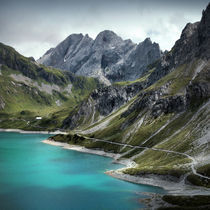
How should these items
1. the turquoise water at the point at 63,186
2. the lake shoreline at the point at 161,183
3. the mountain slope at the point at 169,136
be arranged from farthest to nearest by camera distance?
1. the mountain slope at the point at 169,136
2. the lake shoreline at the point at 161,183
3. the turquoise water at the point at 63,186

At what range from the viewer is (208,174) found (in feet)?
294

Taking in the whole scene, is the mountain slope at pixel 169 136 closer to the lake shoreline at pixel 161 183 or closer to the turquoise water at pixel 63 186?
the lake shoreline at pixel 161 183

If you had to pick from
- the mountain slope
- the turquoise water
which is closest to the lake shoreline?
A: the mountain slope

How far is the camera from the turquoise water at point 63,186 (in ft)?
267

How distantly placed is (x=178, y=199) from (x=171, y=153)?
4561cm

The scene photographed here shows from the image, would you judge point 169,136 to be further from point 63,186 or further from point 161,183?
point 63,186

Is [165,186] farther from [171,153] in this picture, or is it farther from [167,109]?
[167,109]

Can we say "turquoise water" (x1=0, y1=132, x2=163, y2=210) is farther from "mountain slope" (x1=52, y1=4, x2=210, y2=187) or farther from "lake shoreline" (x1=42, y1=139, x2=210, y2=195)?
"mountain slope" (x1=52, y1=4, x2=210, y2=187)

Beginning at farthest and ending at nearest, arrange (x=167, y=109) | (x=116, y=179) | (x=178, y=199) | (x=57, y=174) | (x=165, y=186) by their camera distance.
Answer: (x=167, y=109) < (x=57, y=174) < (x=116, y=179) < (x=165, y=186) < (x=178, y=199)

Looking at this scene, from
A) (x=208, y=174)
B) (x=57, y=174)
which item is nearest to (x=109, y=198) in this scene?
(x=208, y=174)

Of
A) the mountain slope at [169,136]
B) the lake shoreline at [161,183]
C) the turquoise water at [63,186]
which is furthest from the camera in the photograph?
the mountain slope at [169,136]

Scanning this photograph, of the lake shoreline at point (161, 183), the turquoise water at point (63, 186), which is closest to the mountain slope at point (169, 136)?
the lake shoreline at point (161, 183)

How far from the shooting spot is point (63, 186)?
331 ft

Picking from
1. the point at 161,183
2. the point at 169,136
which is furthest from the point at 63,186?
the point at 169,136
